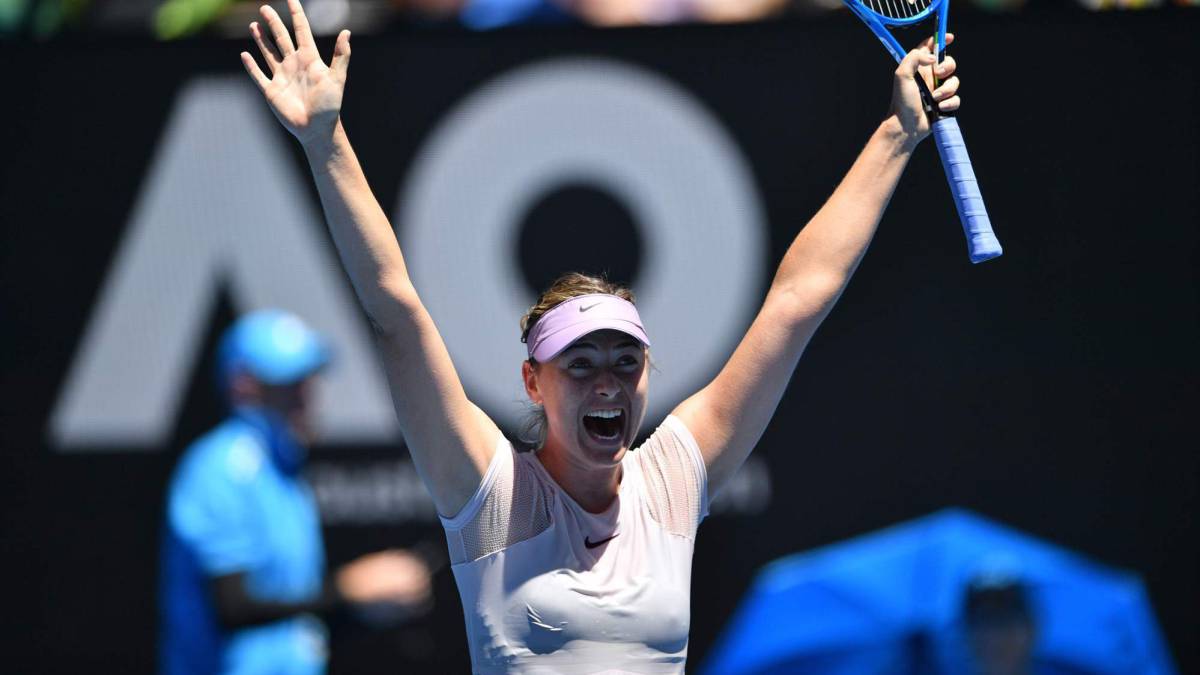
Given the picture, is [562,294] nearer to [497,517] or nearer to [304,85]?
[497,517]

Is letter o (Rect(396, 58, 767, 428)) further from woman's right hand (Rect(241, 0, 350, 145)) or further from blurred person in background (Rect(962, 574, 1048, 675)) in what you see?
woman's right hand (Rect(241, 0, 350, 145))

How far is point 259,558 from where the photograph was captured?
4.10 metres

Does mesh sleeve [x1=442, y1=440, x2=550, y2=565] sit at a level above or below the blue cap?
below

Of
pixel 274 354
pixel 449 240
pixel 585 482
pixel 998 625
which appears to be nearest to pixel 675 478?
pixel 585 482

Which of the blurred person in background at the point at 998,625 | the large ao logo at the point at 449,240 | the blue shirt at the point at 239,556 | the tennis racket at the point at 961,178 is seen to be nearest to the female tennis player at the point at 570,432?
the tennis racket at the point at 961,178

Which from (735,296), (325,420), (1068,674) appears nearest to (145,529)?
(325,420)

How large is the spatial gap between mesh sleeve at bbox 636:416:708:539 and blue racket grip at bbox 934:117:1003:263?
24.2 inches

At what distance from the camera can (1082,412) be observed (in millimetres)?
5223

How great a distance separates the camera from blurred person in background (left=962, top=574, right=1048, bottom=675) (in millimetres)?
3902

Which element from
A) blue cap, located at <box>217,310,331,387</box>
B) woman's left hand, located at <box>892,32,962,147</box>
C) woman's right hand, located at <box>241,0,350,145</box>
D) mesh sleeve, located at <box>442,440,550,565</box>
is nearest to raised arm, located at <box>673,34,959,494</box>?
woman's left hand, located at <box>892,32,962,147</box>

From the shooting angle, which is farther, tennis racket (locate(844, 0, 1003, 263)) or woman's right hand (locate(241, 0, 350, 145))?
tennis racket (locate(844, 0, 1003, 263))

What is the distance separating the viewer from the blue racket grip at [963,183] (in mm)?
2764

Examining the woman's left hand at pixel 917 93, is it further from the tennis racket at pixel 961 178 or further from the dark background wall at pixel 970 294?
the dark background wall at pixel 970 294

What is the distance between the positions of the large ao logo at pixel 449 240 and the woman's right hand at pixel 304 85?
2887mm
